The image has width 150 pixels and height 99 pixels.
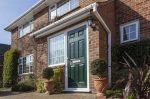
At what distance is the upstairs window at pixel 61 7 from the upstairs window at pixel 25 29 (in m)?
3.71

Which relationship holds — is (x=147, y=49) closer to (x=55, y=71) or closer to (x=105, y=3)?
(x=105, y=3)

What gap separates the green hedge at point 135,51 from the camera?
39.1 feet

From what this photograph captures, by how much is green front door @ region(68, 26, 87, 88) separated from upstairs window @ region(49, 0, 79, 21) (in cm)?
271

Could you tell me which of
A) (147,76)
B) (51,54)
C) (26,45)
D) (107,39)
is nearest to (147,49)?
(107,39)

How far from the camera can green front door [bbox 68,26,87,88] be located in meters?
13.4

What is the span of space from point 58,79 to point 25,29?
33.0 feet

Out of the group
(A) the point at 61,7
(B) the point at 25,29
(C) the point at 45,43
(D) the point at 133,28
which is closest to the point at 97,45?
(D) the point at 133,28

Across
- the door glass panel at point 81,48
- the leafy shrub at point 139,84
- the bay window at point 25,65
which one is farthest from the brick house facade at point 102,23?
the bay window at point 25,65

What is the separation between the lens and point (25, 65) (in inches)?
877

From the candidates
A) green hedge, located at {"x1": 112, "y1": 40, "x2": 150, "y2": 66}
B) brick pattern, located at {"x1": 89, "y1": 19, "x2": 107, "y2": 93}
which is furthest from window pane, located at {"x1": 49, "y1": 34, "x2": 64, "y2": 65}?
green hedge, located at {"x1": 112, "y1": 40, "x2": 150, "y2": 66}

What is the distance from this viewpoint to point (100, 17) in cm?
1242

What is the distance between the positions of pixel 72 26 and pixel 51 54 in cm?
278

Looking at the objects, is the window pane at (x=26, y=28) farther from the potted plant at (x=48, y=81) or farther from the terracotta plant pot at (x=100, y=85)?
the terracotta plant pot at (x=100, y=85)

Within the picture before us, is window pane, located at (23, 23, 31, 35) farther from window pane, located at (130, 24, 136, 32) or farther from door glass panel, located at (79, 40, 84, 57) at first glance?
window pane, located at (130, 24, 136, 32)
